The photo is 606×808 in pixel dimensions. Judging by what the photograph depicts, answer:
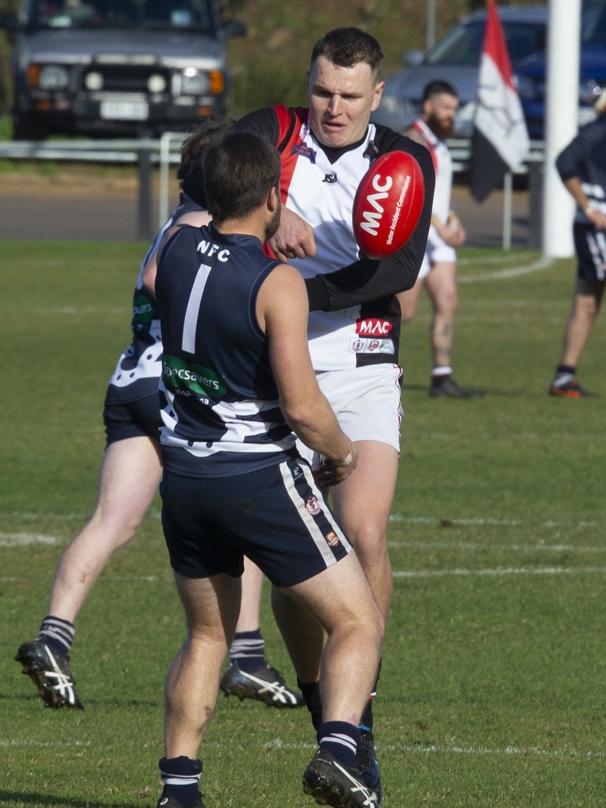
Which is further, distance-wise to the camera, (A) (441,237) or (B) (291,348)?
(A) (441,237)

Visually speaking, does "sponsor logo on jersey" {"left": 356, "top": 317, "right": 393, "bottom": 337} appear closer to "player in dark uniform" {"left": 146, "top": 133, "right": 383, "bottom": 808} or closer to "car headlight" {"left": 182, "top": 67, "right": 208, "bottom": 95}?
"player in dark uniform" {"left": 146, "top": 133, "right": 383, "bottom": 808}

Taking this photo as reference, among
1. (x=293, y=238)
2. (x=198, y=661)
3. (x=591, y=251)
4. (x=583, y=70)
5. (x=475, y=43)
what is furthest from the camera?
(x=475, y=43)

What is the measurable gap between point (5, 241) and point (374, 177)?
746 inches

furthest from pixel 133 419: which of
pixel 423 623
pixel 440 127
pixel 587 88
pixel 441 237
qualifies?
pixel 587 88

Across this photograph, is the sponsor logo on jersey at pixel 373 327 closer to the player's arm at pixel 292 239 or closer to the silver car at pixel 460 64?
the player's arm at pixel 292 239

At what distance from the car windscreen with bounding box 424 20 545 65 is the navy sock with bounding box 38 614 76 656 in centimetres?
2282

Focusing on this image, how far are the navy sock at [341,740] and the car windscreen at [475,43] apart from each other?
80.5ft

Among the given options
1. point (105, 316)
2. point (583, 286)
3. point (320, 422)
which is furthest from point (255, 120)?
point (105, 316)

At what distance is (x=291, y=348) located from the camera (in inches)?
183

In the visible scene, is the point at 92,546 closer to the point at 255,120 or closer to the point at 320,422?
the point at 255,120

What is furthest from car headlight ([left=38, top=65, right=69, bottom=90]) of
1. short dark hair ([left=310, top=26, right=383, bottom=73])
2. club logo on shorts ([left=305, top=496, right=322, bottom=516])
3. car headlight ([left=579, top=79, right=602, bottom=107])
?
club logo on shorts ([left=305, top=496, right=322, bottom=516])

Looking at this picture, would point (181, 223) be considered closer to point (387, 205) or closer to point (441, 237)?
point (387, 205)

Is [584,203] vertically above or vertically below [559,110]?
above

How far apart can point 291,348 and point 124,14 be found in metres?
24.0
